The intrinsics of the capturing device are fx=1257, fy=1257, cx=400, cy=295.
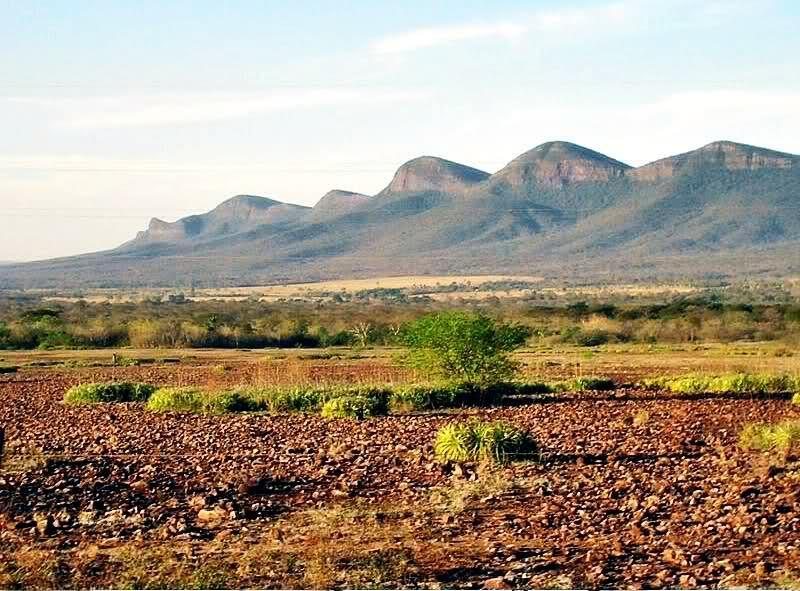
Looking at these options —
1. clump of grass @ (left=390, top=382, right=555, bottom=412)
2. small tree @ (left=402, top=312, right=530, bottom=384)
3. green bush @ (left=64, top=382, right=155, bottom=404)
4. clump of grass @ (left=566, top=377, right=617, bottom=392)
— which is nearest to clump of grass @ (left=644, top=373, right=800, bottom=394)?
clump of grass @ (left=566, top=377, right=617, bottom=392)

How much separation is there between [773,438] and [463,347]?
13.3m

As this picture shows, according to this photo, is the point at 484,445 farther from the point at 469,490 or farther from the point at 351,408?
the point at 351,408

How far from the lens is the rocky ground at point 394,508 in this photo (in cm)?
1195

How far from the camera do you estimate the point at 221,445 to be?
21953mm

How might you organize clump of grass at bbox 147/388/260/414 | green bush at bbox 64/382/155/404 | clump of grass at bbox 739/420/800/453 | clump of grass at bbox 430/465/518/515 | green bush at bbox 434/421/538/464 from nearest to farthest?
clump of grass at bbox 430/465/518/515 → green bush at bbox 434/421/538/464 → clump of grass at bbox 739/420/800/453 → clump of grass at bbox 147/388/260/414 → green bush at bbox 64/382/155/404

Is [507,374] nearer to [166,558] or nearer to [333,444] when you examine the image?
[333,444]

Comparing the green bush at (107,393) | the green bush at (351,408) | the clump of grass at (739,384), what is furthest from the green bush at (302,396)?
the clump of grass at (739,384)

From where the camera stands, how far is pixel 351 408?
2762cm

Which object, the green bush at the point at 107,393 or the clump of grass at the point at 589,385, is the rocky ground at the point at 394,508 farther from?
the clump of grass at the point at 589,385

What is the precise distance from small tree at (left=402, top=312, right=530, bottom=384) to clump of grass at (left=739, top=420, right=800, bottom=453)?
1180 centimetres

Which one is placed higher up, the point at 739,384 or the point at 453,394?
the point at 453,394

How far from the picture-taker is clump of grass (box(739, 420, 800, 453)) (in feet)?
63.3

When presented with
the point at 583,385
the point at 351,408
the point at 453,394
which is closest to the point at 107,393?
the point at 351,408

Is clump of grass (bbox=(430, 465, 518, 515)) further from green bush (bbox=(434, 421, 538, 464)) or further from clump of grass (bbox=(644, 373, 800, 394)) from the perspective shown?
clump of grass (bbox=(644, 373, 800, 394))
